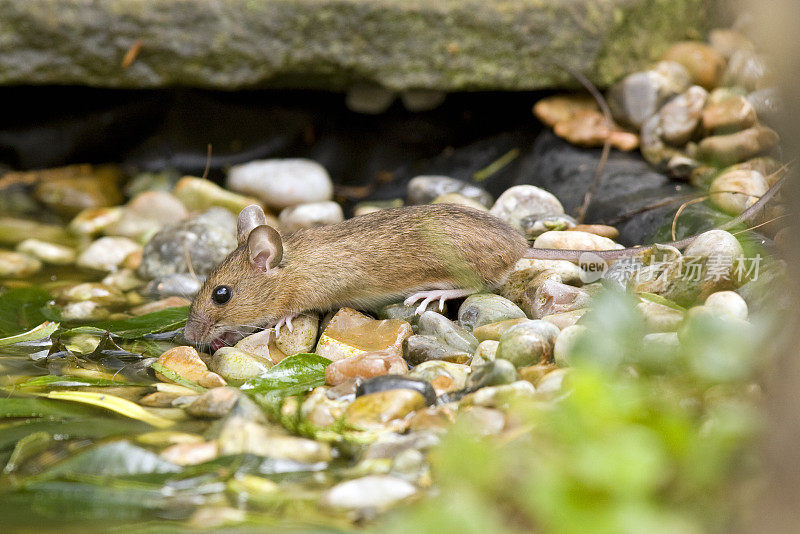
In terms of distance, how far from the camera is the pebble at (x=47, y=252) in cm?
552

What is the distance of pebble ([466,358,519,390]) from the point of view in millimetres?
2979

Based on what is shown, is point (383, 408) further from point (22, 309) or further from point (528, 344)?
point (22, 309)

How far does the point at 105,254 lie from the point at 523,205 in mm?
2835

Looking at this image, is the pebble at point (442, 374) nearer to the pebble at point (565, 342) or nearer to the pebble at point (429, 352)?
the pebble at point (429, 352)

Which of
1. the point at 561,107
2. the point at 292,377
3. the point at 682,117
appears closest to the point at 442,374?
the point at 292,377

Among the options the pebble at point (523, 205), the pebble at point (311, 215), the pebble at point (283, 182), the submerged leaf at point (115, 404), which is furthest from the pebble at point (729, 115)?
the submerged leaf at point (115, 404)

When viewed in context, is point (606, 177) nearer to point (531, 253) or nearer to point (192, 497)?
point (531, 253)

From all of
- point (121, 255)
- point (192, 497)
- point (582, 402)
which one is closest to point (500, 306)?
point (192, 497)

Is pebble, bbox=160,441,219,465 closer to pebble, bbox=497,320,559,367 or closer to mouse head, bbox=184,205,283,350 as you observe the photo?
pebble, bbox=497,320,559,367

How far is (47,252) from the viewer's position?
18.2 feet

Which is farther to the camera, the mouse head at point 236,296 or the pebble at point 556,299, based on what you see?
the mouse head at point 236,296

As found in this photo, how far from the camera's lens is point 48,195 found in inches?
260

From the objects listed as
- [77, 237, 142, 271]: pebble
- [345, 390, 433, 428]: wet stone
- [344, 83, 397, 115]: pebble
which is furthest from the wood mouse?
[344, 83, 397, 115]: pebble

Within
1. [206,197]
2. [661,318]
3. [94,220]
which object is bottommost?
[94,220]
